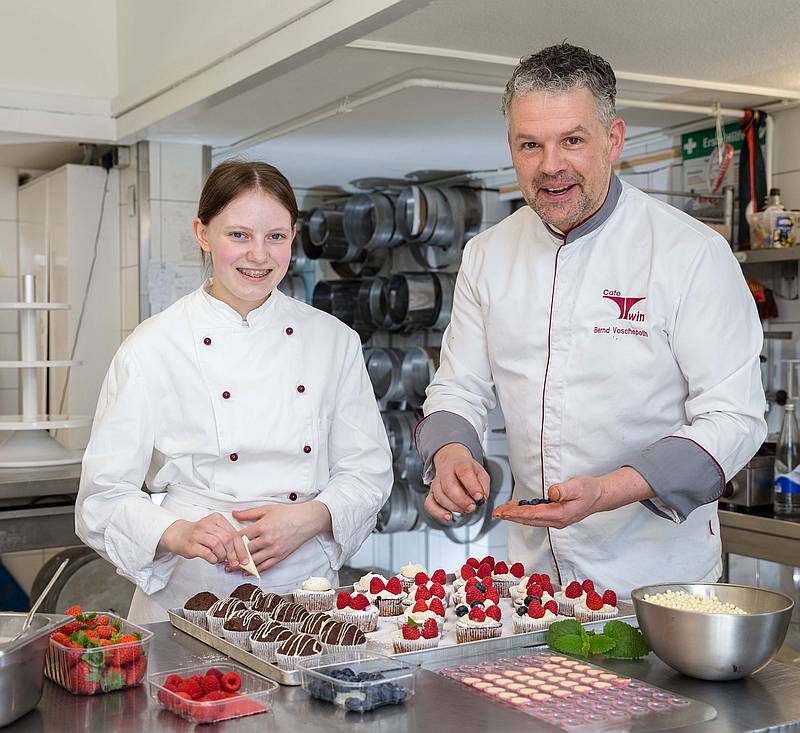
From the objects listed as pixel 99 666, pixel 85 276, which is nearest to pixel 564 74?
pixel 99 666

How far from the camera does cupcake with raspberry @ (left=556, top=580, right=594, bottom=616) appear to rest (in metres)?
1.78

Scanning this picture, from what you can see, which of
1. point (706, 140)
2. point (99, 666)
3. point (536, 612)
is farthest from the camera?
point (706, 140)

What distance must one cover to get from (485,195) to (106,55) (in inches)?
74.0

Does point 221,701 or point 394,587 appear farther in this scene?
point 394,587

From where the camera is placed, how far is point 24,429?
12.6 feet

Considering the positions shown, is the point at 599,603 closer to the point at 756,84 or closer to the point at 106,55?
the point at 756,84

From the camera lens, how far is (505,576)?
6.49ft

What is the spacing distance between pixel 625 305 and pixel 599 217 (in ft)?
0.60

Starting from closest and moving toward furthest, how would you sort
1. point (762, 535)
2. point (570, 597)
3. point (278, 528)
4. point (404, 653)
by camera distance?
point (404, 653) < point (570, 597) < point (278, 528) < point (762, 535)

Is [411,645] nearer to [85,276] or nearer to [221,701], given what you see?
[221,701]

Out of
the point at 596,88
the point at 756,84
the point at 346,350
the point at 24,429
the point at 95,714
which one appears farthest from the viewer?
the point at 24,429

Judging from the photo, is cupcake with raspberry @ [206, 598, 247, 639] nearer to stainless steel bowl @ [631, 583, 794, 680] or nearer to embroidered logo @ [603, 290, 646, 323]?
stainless steel bowl @ [631, 583, 794, 680]

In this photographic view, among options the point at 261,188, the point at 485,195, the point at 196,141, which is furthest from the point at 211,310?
the point at 485,195

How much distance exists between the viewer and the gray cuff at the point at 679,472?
181 cm
